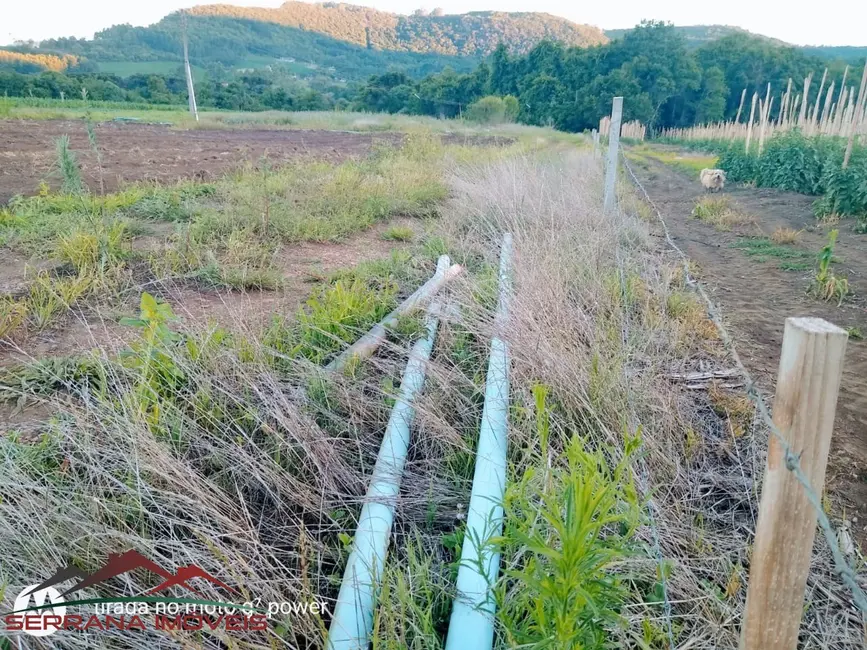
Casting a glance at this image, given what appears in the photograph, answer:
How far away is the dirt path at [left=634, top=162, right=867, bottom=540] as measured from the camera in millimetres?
2766

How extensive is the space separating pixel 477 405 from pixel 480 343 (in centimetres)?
73

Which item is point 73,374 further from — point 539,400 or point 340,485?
point 539,400

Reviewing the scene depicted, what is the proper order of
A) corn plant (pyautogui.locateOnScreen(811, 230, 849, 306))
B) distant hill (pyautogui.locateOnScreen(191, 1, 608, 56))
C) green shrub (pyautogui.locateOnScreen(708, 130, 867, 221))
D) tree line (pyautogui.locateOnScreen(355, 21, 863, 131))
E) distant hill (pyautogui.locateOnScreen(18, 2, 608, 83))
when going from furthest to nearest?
distant hill (pyautogui.locateOnScreen(191, 1, 608, 56))
distant hill (pyautogui.locateOnScreen(18, 2, 608, 83))
tree line (pyautogui.locateOnScreen(355, 21, 863, 131))
green shrub (pyautogui.locateOnScreen(708, 130, 867, 221))
corn plant (pyautogui.locateOnScreen(811, 230, 849, 306))

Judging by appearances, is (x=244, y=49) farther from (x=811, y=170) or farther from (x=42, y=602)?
(x=42, y=602)

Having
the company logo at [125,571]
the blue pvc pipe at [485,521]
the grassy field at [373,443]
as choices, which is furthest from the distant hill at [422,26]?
the company logo at [125,571]

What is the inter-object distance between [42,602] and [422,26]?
13994 cm

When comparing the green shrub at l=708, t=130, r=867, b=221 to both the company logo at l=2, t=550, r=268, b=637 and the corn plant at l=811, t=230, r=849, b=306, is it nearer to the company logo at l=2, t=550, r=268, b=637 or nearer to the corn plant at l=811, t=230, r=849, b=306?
the corn plant at l=811, t=230, r=849, b=306

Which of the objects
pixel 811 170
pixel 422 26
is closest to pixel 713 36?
pixel 422 26

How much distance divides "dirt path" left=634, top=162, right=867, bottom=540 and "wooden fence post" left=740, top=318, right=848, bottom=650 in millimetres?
1610

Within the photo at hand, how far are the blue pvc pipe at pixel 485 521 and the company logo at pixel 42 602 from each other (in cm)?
112

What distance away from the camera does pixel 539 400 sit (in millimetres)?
1797

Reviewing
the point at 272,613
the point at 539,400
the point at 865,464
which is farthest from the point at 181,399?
the point at 865,464

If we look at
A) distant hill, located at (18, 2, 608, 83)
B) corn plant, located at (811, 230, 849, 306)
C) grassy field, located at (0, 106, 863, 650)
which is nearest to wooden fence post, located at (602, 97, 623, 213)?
grassy field, located at (0, 106, 863, 650)

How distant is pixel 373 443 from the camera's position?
2584 mm
